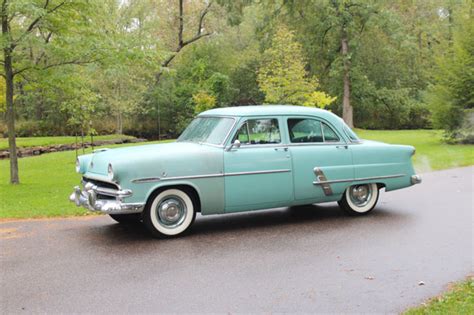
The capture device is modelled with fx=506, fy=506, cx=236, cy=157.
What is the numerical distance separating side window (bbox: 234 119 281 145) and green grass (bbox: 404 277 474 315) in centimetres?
364

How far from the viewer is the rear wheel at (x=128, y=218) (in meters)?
7.84

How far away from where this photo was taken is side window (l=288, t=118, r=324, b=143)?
26.1 feet

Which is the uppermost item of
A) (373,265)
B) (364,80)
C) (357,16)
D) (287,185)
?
(357,16)

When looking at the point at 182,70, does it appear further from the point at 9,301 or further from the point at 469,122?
the point at 9,301

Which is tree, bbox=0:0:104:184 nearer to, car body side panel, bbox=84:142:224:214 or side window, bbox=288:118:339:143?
car body side panel, bbox=84:142:224:214

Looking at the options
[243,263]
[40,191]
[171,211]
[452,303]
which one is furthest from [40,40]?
[452,303]

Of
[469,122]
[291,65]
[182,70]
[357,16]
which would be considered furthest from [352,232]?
[182,70]

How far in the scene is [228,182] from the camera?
719cm

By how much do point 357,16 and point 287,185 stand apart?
105 feet

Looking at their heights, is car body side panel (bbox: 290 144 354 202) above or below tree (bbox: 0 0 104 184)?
below

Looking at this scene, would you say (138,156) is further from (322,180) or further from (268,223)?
(322,180)

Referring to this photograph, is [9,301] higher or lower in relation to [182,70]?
lower

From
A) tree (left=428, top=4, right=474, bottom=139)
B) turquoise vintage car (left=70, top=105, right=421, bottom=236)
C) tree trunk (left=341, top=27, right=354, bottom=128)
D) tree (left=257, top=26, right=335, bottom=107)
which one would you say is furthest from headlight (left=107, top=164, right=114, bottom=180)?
tree trunk (left=341, top=27, right=354, bottom=128)

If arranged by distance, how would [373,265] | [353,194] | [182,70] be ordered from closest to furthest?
1. [373,265]
2. [353,194]
3. [182,70]
